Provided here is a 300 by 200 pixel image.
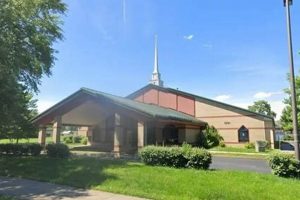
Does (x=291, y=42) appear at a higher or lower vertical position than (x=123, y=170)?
higher

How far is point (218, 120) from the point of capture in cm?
3706

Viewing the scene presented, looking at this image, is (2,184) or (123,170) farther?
(123,170)

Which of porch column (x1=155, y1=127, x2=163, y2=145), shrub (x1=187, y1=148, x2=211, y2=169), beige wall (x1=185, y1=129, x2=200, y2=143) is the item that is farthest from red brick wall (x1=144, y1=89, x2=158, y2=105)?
shrub (x1=187, y1=148, x2=211, y2=169)

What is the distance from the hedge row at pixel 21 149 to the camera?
21016 mm

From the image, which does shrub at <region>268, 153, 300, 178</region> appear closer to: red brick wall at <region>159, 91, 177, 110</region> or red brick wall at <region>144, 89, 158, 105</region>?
red brick wall at <region>159, 91, 177, 110</region>

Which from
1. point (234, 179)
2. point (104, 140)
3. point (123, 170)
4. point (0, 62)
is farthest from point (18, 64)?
point (104, 140)

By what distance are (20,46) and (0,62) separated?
13.5 ft

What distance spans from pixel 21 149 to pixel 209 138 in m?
21.1

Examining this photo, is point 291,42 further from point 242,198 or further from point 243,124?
point 243,124

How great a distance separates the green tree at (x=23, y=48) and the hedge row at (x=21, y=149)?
1372 mm

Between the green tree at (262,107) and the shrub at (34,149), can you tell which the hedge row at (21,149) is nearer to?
the shrub at (34,149)

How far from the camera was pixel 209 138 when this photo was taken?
36.3 metres

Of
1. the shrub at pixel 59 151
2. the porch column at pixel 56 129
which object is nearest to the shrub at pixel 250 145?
the porch column at pixel 56 129

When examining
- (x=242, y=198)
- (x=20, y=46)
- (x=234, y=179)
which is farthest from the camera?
(x=20, y=46)
